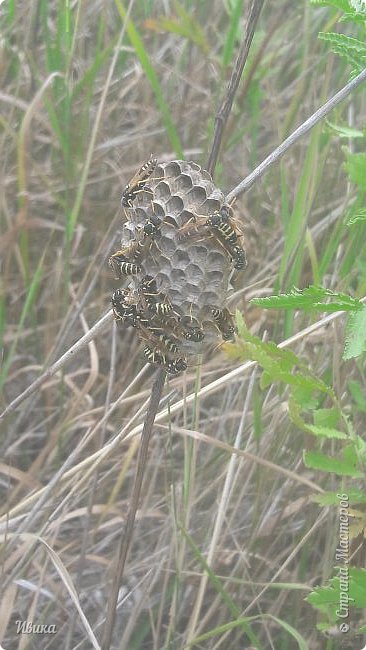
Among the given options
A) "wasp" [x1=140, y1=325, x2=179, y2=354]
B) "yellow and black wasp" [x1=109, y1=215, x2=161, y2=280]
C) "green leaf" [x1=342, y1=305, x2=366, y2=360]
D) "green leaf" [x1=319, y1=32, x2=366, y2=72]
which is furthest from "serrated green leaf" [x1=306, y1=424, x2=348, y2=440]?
"green leaf" [x1=319, y1=32, x2=366, y2=72]

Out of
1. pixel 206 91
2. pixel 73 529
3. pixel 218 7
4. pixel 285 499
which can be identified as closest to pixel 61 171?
pixel 206 91

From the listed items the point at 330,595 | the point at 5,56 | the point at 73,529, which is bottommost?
the point at 330,595

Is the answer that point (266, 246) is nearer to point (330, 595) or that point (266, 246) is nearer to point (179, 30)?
point (179, 30)

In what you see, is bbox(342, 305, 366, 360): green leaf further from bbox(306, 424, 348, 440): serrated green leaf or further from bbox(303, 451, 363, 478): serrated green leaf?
bbox(303, 451, 363, 478): serrated green leaf

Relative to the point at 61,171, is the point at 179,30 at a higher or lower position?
higher

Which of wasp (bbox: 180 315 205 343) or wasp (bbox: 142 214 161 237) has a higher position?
wasp (bbox: 142 214 161 237)

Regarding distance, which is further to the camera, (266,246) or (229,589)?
(266,246)

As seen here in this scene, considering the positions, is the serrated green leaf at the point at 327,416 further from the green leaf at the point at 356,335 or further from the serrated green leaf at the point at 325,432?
the green leaf at the point at 356,335

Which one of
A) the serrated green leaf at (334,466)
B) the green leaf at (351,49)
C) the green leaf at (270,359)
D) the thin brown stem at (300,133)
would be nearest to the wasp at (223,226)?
the thin brown stem at (300,133)
